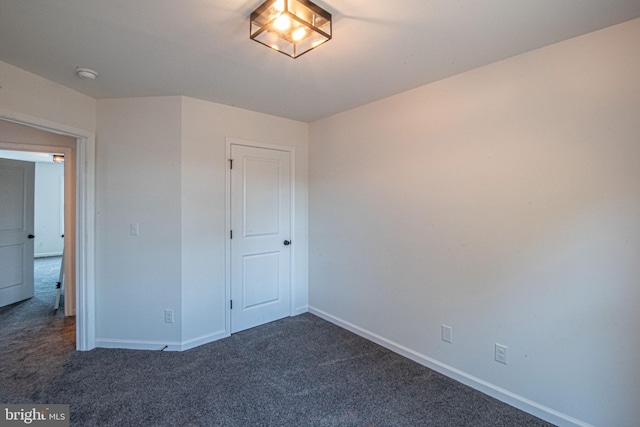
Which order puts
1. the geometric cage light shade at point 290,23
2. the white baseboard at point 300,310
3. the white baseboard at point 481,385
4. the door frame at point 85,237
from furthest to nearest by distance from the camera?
the white baseboard at point 300,310, the door frame at point 85,237, the white baseboard at point 481,385, the geometric cage light shade at point 290,23

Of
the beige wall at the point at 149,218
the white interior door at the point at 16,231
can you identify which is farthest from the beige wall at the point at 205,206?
the white interior door at the point at 16,231

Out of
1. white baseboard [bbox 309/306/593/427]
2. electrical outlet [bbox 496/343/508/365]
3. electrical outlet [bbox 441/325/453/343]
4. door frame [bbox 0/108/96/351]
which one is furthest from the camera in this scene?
door frame [bbox 0/108/96/351]

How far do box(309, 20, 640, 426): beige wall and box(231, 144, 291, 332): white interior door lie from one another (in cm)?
106

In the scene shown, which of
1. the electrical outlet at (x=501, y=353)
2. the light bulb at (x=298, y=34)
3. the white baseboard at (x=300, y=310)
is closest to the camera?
the light bulb at (x=298, y=34)

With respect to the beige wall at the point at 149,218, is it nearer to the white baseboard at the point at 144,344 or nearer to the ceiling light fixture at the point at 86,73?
the white baseboard at the point at 144,344

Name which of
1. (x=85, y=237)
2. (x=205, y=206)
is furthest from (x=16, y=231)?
(x=205, y=206)

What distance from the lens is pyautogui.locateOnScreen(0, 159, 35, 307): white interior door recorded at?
3.76 meters

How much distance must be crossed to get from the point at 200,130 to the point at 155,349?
2.07m

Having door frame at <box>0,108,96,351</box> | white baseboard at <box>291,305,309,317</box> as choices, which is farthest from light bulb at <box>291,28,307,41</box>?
white baseboard at <box>291,305,309,317</box>

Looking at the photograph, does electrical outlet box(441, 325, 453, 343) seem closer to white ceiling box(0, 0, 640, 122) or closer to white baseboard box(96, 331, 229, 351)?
white ceiling box(0, 0, 640, 122)

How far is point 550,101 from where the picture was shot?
1.80m

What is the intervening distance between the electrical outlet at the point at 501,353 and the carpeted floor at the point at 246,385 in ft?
0.91

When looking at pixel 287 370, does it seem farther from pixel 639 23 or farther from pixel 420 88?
pixel 639 23

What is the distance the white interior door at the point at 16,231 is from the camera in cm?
376
